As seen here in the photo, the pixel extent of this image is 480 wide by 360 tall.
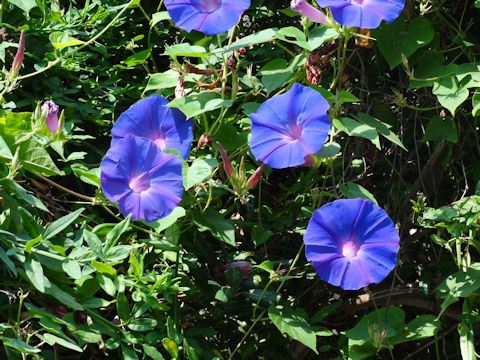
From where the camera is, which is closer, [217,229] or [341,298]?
[217,229]

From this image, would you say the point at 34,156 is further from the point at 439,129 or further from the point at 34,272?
the point at 439,129

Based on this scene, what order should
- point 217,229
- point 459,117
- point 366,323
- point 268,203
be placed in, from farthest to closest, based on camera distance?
point 268,203, point 459,117, point 366,323, point 217,229

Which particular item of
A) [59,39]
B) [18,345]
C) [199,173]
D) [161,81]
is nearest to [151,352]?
[18,345]

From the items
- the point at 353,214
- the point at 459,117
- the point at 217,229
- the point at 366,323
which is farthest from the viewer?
the point at 459,117

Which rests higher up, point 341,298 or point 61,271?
point 341,298

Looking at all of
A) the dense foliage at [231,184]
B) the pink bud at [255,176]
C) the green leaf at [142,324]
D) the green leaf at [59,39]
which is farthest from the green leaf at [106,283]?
the green leaf at [59,39]

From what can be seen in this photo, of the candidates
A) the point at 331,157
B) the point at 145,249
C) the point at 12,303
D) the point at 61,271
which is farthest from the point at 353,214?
the point at 12,303

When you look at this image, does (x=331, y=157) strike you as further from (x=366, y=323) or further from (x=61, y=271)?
(x=61, y=271)
